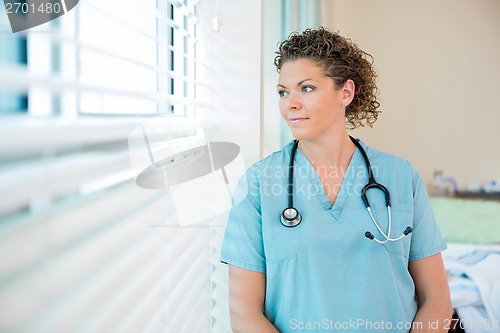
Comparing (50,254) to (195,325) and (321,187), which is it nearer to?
(195,325)

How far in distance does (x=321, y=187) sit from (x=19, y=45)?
811 mm

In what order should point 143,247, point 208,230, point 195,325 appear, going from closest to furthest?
point 143,247 < point 195,325 < point 208,230

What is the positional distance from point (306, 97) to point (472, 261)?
1.53m

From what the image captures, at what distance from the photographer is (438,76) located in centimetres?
356

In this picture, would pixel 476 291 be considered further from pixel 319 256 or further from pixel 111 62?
pixel 111 62

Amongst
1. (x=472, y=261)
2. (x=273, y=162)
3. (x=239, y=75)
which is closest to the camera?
(x=273, y=162)

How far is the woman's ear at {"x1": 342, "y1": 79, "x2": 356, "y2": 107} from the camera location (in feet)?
4.32

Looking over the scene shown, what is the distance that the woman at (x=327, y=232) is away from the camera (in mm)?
1147

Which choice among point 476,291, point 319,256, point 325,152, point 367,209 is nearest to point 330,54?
point 325,152

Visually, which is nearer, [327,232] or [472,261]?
[327,232]

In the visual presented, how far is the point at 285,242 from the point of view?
114cm

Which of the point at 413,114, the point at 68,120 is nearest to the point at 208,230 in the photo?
the point at 68,120

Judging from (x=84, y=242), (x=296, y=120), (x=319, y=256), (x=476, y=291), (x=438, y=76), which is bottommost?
(x=476, y=291)

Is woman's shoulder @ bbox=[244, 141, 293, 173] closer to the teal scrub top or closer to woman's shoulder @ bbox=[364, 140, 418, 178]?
the teal scrub top
